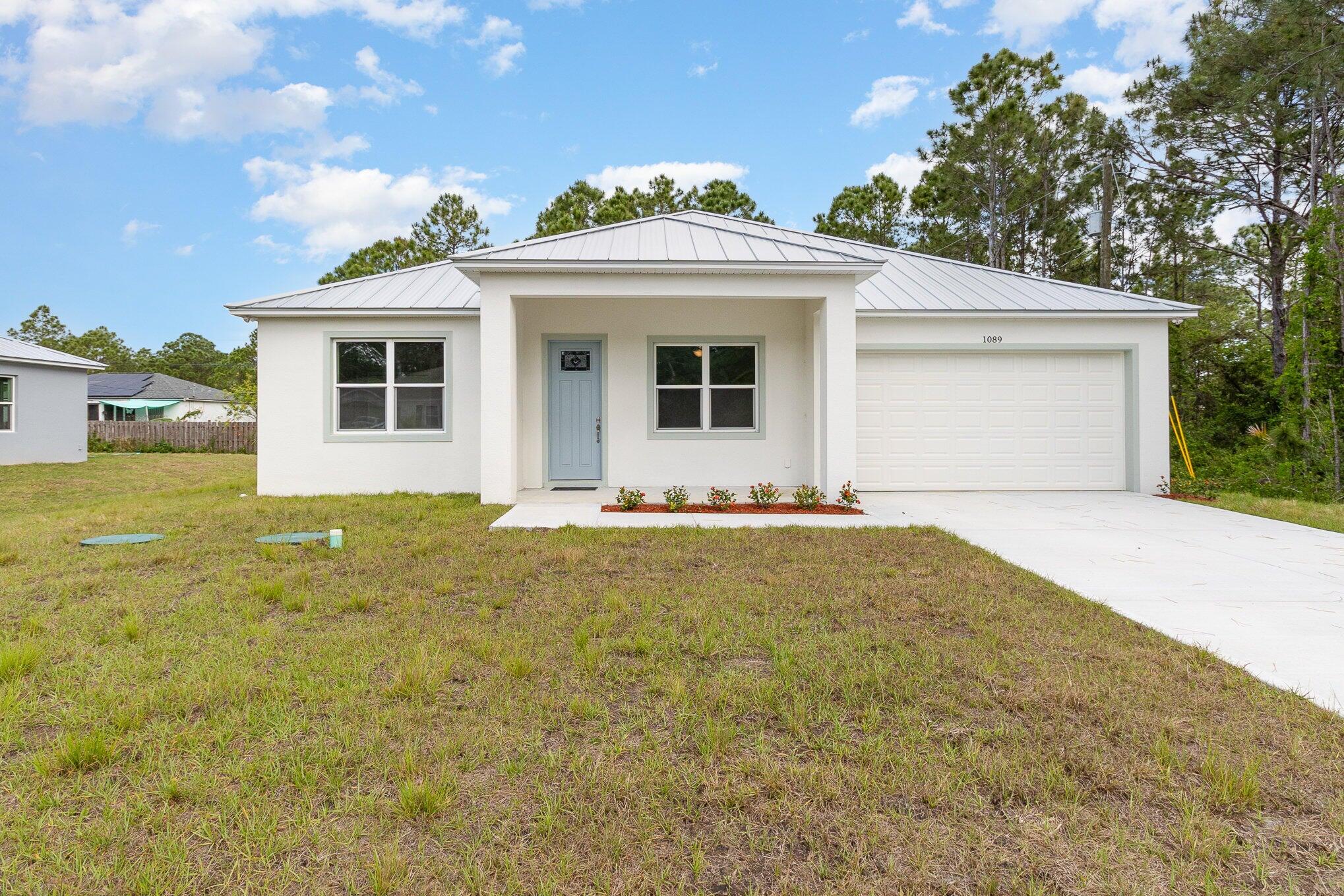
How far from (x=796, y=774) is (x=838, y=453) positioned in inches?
266

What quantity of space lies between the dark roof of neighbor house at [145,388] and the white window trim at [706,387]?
3321cm

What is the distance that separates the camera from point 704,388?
34.2ft

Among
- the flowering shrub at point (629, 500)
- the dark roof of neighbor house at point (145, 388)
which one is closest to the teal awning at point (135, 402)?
the dark roof of neighbor house at point (145, 388)

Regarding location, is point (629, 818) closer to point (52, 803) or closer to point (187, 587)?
point (52, 803)

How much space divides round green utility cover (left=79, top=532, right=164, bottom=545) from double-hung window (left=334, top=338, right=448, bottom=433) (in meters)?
3.76

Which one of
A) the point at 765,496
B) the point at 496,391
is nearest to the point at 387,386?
the point at 496,391

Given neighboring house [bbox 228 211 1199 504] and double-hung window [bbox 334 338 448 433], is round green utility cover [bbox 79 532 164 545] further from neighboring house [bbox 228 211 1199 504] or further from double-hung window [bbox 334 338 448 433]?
double-hung window [bbox 334 338 448 433]

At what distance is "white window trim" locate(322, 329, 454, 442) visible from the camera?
9922 millimetres

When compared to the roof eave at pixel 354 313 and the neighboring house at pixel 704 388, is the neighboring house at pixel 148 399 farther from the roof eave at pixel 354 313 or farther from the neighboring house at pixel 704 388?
the neighboring house at pixel 704 388

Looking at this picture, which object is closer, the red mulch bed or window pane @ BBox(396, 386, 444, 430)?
the red mulch bed

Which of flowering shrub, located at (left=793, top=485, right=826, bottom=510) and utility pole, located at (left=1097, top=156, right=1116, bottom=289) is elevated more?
utility pole, located at (left=1097, top=156, right=1116, bottom=289)

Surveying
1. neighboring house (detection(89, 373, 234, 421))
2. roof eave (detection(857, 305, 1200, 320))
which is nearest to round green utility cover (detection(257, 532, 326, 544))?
roof eave (detection(857, 305, 1200, 320))

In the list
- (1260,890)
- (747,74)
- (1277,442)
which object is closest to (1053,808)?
(1260,890)

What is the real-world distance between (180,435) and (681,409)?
24.0 metres
